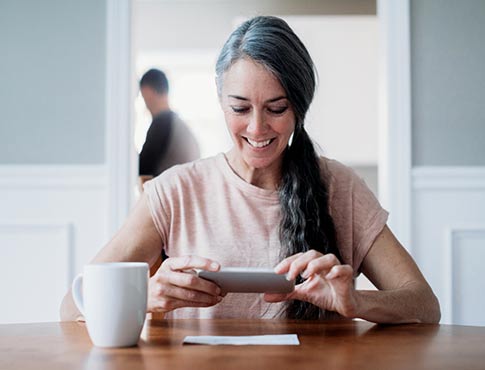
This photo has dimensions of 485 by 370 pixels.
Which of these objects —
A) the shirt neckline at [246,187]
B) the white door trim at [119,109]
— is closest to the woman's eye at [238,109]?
the shirt neckline at [246,187]

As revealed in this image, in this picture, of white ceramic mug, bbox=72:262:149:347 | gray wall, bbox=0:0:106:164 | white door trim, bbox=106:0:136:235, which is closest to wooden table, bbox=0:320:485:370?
white ceramic mug, bbox=72:262:149:347

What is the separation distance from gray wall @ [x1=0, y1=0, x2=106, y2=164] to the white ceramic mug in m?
1.76

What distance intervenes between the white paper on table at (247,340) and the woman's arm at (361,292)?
0.39 ft

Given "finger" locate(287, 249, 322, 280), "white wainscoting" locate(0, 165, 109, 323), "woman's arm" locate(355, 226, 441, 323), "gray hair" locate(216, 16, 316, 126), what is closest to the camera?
"finger" locate(287, 249, 322, 280)

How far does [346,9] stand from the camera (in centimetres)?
525

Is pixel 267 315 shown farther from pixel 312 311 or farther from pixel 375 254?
pixel 375 254

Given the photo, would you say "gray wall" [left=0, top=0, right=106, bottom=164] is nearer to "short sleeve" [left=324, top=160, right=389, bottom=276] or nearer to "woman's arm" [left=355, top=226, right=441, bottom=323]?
"short sleeve" [left=324, top=160, right=389, bottom=276]

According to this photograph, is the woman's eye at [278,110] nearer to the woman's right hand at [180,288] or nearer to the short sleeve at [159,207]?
the short sleeve at [159,207]

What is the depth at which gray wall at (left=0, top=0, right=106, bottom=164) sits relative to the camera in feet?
8.41

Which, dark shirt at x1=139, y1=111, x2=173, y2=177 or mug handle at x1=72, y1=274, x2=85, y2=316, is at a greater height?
dark shirt at x1=139, y1=111, x2=173, y2=177

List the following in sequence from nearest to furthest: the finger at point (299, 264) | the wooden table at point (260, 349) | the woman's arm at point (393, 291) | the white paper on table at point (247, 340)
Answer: the wooden table at point (260, 349) → the white paper on table at point (247, 340) → the finger at point (299, 264) → the woman's arm at point (393, 291)

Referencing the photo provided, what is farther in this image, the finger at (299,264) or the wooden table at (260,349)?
the finger at (299,264)

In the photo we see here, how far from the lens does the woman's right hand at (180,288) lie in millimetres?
1070

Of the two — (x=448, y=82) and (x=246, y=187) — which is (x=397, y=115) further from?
(x=246, y=187)
